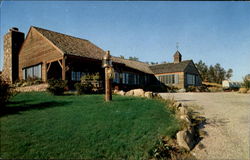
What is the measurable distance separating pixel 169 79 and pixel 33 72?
16564 mm

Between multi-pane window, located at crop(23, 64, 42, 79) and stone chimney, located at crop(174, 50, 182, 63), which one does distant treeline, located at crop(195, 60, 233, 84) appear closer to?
stone chimney, located at crop(174, 50, 182, 63)

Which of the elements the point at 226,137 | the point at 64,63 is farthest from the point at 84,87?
the point at 226,137

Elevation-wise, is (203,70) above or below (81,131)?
above

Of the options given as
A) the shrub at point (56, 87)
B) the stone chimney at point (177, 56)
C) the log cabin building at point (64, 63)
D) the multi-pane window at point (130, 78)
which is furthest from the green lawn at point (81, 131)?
the stone chimney at point (177, 56)

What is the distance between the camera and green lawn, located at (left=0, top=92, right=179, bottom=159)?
436 cm

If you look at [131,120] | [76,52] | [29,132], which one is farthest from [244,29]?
[76,52]

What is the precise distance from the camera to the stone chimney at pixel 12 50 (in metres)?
19.6

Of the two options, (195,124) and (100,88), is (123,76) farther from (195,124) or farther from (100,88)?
(195,124)

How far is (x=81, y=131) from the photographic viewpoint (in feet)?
17.2

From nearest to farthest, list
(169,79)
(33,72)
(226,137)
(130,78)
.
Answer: (226,137) < (33,72) < (130,78) < (169,79)

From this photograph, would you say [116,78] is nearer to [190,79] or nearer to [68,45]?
[68,45]

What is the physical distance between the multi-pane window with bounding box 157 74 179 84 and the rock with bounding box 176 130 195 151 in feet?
63.6

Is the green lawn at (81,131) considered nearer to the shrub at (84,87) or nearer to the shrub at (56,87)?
the shrub at (56,87)

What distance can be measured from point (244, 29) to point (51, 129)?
5.93 m
